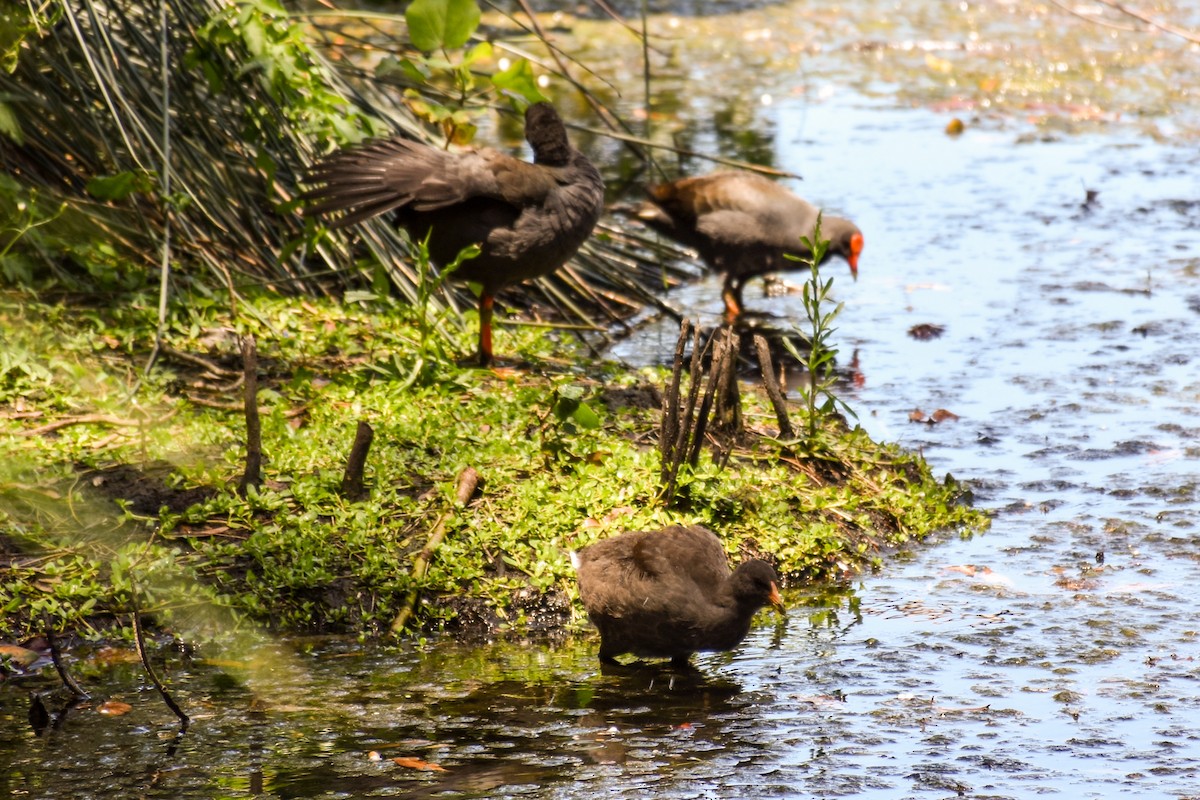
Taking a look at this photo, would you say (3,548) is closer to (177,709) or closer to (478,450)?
(177,709)

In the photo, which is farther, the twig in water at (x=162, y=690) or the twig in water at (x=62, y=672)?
the twig in water at (x=62, y=672)

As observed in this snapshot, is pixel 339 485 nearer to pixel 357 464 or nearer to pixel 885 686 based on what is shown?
pixel 357 464

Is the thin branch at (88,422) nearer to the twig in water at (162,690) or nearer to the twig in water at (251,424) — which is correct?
the twig in water at (251,424)

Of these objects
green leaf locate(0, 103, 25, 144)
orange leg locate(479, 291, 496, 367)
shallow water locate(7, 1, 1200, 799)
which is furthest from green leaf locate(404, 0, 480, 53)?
shallow water locate(7, 1, 1200, 799)

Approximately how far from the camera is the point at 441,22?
6922 mm

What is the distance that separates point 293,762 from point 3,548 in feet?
5.42

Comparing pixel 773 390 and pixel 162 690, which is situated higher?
pixel 773 390

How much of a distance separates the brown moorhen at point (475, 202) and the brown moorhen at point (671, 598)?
2210 millimetres

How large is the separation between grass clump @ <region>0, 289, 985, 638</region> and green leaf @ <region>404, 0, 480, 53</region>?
1373mm

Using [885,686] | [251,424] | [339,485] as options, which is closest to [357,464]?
[339,485]

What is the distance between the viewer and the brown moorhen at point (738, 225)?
8.82 meters

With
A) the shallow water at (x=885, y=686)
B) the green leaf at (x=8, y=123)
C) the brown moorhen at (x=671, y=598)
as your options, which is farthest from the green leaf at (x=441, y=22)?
the brown moorhen at (x=671, y=598)

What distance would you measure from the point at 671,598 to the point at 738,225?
173 inches

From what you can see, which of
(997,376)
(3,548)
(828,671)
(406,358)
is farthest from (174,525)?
(997,376)
